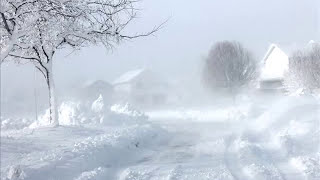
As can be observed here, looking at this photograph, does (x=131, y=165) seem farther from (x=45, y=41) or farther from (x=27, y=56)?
(x=27, y=56)

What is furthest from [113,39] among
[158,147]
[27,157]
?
[27,157]

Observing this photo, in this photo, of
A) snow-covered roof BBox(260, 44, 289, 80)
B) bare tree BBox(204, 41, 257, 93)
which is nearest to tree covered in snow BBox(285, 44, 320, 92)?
snow-covered roof BBox(260, 44, 289, 80)

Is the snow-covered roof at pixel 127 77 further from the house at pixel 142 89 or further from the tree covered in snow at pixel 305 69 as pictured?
the tree covered in snow at pixel 305 69

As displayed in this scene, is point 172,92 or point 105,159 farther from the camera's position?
point 172,92

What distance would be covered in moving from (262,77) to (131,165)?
17694 millimetres

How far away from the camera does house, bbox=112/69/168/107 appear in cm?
4847

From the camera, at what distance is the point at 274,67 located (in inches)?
933

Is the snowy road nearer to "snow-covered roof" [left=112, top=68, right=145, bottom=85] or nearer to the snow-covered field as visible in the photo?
the snow-covered field

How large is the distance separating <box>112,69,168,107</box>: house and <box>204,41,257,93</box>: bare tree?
12053 millimetres

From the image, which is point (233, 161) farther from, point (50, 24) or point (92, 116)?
point (92, 116)

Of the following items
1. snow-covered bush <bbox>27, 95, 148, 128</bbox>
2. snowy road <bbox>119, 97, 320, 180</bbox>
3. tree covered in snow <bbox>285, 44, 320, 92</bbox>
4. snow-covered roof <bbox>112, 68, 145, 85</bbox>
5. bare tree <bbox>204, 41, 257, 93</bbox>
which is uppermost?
snow-covered roof <bbox>112, 68, 145, 85</bbox>

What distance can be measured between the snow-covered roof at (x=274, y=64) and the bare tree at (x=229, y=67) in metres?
5.19

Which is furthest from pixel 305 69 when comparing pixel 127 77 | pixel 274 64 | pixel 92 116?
pixel 127 77

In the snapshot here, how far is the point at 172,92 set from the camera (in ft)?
157
